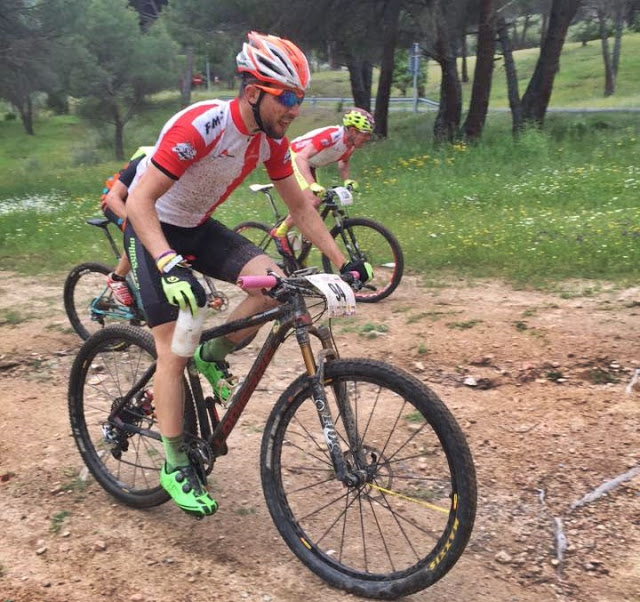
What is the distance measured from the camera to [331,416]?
289cm

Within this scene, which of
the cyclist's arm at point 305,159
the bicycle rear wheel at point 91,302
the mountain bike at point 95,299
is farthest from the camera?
the cyclist's arm at point 305,159

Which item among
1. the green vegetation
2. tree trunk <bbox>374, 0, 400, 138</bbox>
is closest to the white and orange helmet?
the green vegetation

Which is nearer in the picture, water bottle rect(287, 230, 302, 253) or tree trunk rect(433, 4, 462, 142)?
water bottle rect(287, 230, 302, 253)

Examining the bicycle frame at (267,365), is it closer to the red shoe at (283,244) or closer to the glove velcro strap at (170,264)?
the glove velcro strap at (170,264)

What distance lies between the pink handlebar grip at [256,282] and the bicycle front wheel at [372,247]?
4.20 metres

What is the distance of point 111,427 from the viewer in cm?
373

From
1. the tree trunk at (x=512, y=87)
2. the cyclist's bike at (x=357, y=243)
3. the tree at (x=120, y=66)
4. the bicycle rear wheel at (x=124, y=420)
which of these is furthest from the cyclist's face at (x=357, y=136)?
the tree at (x=120, y=66)

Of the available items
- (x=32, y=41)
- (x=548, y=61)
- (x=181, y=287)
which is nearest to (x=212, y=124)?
(x=181, y=287)

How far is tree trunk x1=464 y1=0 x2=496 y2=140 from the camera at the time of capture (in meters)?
16.5

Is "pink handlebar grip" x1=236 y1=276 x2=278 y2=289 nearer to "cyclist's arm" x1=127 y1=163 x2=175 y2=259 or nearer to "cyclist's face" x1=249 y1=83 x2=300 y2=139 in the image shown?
"cyclist's arm" x1=127 y1=163 x2=175 y2=259

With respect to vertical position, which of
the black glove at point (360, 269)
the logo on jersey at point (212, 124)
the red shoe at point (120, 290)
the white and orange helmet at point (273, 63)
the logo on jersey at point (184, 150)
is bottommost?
the red shoe at point (120, 290)

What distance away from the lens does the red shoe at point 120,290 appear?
5289mm

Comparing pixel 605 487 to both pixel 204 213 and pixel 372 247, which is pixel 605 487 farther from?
pixel 372 247

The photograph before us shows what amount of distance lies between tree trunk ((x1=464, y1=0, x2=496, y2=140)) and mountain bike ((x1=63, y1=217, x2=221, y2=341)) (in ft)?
42.8
